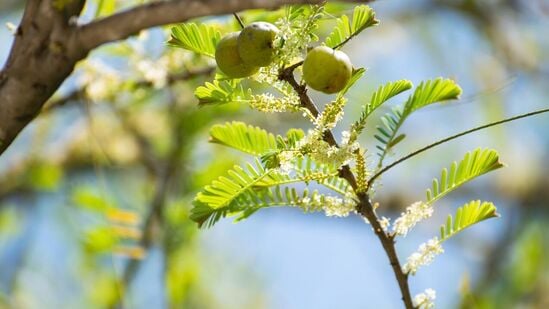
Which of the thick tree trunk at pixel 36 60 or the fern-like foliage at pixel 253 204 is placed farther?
the fern-like foliage at pixel 253 204

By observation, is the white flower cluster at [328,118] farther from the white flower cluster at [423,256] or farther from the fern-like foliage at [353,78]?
the white flower cluster at [423,256]

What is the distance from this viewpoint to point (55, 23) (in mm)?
739

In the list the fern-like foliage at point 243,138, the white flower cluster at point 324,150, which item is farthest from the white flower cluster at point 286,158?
the fern-like foliage at point 243,138

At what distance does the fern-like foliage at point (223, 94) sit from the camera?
853 millimetres

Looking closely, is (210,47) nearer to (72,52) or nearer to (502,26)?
(72,52)

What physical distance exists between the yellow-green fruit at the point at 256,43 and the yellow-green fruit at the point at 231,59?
14 mm

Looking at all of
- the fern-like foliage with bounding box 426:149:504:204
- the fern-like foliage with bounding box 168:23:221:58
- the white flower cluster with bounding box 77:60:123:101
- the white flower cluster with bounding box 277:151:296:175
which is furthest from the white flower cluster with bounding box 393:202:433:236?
the white flower cluster with bounding box 77:60:123:101

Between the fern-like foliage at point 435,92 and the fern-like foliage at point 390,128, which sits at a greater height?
the fern-like foliage at point 435,92

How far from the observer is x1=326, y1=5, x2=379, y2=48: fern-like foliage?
0.78m

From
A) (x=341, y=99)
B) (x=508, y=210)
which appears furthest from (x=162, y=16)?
(x=508, y=210)

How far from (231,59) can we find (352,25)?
121mm

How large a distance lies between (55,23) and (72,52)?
1.2 inches

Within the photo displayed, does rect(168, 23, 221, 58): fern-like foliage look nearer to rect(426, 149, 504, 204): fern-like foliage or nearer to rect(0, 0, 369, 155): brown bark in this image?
rect(0, 0, 369, 155): brown bark

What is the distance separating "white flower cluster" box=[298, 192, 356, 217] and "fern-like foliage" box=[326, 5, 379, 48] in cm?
15
